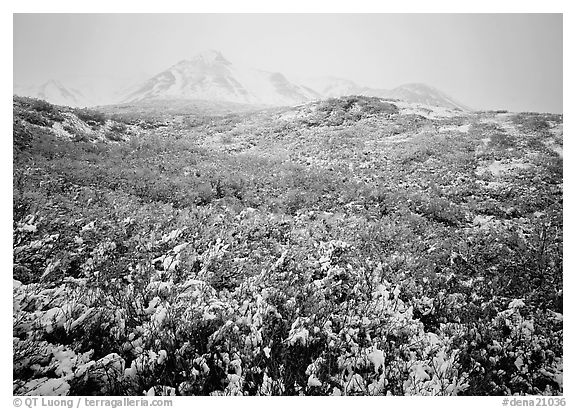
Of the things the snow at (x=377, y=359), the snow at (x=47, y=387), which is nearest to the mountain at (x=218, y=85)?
the snow at (x=47, y=387)

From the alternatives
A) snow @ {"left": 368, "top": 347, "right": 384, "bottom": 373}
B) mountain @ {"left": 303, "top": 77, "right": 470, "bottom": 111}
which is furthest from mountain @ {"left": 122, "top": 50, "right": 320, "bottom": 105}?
snow @ {"left": 368, "top": 347, "right": 384, "bottom": 373}

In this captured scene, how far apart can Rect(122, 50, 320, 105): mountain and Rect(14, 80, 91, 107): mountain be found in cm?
1887

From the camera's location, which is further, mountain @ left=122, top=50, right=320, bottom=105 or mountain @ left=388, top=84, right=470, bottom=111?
mountain @ left=388, top=84, right=470, bottom=111

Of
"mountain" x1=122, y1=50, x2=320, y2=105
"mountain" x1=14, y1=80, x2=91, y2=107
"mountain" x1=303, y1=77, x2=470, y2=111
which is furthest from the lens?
"mountain" x1=303, y1=77, x2=470, y2=111

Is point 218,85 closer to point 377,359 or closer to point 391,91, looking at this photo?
point 391,91

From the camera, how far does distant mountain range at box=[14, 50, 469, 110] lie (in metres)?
86.3

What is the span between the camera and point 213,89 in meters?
87.4

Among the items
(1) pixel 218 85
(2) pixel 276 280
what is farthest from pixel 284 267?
(1) pixel 218 85

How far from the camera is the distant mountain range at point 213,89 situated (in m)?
86.3

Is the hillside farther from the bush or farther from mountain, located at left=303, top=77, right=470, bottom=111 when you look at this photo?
mountain, located at left=303, top=77, right=470, bottom=111

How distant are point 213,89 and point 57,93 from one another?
5351 centimetres
